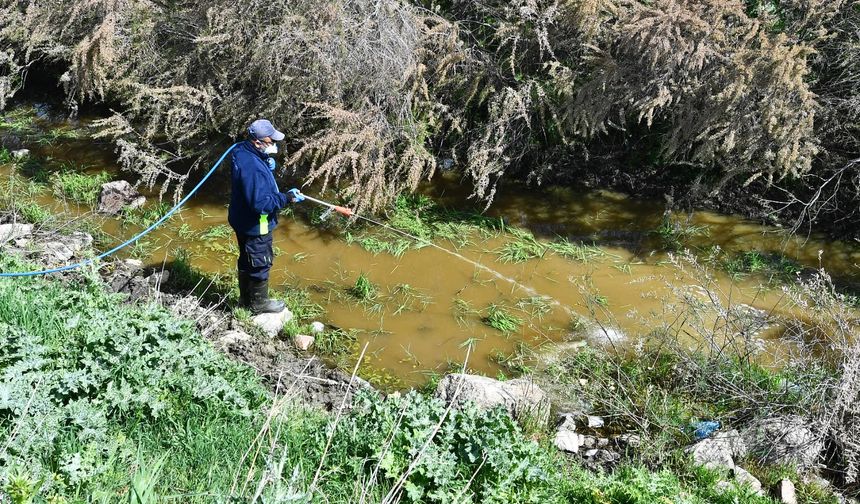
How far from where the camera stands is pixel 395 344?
593cm

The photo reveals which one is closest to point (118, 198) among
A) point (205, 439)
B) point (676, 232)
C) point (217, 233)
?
point (217, 233)

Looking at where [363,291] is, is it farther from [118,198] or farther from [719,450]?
[719,450]

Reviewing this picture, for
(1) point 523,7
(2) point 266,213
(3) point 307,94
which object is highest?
(1) point 523,7

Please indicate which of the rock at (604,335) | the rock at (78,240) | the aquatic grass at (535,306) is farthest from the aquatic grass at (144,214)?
the rock at (604,335)

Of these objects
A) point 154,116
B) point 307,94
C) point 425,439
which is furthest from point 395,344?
point 154,116

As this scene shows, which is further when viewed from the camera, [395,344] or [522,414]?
[395,344]

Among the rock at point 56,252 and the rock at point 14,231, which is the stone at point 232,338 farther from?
the rock at point 14,231

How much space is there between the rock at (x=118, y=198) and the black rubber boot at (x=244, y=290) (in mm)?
2465

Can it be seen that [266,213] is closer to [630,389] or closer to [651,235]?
[630,389]

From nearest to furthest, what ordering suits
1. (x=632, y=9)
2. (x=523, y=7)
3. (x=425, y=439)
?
(x=425, y=439) → (x=632, y=9) → (x=523, y=7)

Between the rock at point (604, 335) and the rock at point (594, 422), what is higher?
the rock at point (604, 335)

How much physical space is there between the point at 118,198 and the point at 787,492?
6.68m

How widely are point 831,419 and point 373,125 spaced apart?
16.1 ft

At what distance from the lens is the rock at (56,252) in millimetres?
6010
